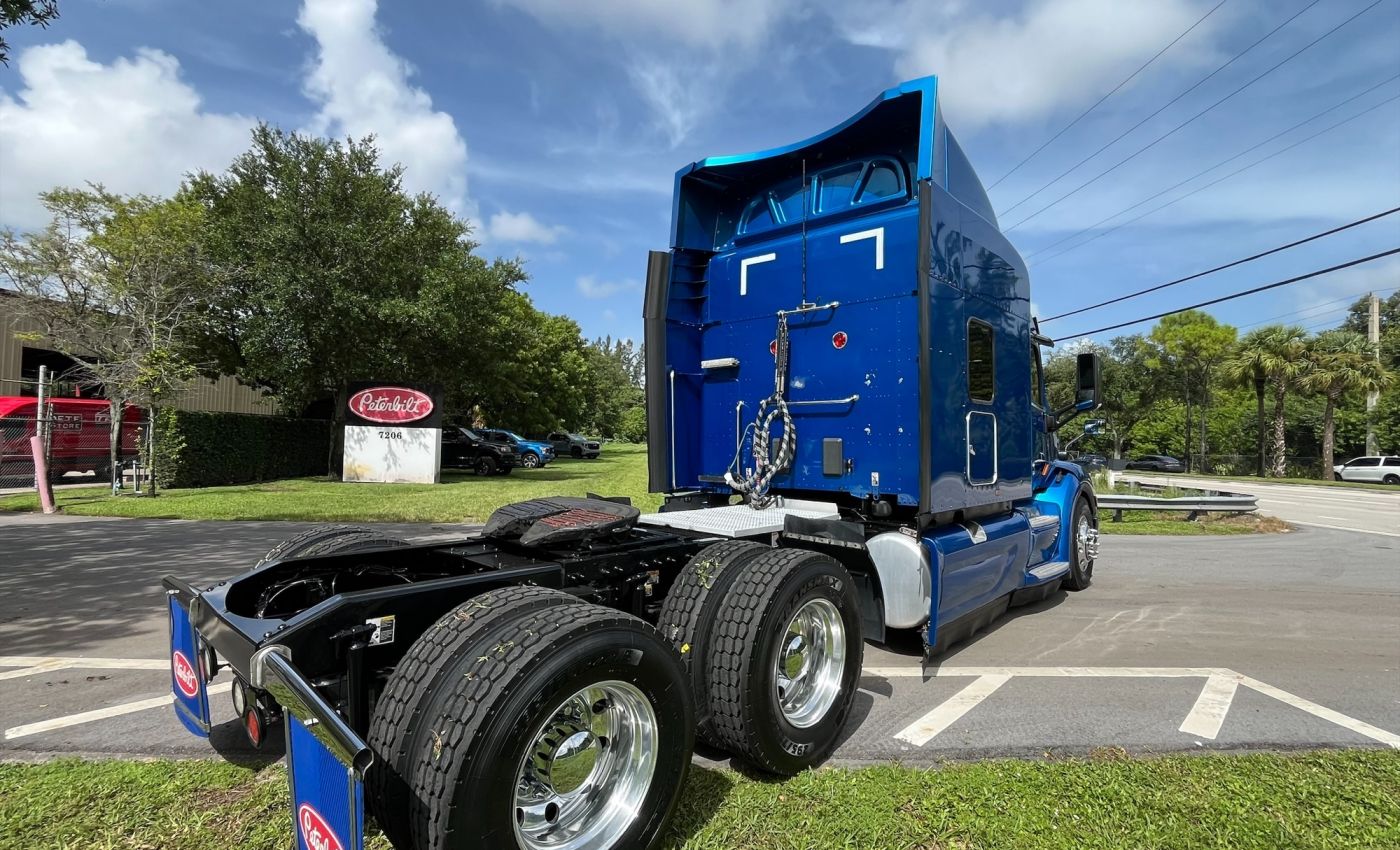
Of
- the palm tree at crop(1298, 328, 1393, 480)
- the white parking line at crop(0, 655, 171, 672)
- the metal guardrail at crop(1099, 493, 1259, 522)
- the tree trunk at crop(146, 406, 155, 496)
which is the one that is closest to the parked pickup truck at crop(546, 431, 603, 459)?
the tree trunk at crop(146, 406, 155, 496)

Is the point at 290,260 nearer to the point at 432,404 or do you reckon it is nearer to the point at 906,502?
the point at 432,404

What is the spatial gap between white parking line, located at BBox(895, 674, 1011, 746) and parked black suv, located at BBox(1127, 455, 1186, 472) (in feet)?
154

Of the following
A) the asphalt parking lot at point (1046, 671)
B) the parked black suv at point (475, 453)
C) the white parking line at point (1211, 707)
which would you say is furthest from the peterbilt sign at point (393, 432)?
the white parking line at point (1211, 707)

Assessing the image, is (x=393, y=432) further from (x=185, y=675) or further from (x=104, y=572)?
(x=185, y=675)

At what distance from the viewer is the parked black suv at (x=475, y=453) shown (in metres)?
26.8

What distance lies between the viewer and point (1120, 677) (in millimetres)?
4543

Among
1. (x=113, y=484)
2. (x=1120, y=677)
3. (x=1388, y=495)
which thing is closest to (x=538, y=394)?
(x=113, y=484)

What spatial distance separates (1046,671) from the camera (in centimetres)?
463

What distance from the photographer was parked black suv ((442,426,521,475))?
26844mm

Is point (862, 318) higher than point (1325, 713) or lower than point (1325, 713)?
higher

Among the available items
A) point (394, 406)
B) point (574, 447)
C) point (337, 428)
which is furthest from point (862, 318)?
point (574, 447)

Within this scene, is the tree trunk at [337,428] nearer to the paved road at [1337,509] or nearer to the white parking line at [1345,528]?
the white parking line at [1345,528]

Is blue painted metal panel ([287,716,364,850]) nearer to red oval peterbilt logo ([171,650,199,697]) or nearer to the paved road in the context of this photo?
red oval peterbilt logo ([171,650,199,697])

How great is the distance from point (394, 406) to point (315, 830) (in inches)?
816
